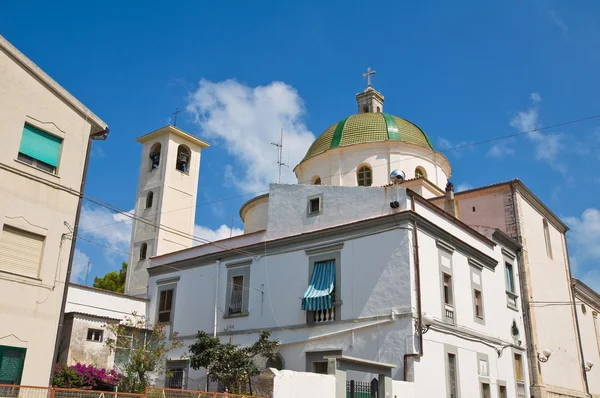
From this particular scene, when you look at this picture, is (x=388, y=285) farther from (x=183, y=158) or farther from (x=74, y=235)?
(x=183, y=158)

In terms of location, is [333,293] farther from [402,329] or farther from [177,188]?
[177,188]

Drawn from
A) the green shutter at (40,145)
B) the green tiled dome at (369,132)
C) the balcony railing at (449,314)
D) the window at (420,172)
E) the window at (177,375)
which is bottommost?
the window at (177,375)

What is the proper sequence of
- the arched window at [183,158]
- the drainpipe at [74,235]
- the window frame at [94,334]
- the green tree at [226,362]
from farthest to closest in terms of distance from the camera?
the arched window at [183,158], the window frame at [94,334], the green tree at [226,362], the drainpipe at [74,235]

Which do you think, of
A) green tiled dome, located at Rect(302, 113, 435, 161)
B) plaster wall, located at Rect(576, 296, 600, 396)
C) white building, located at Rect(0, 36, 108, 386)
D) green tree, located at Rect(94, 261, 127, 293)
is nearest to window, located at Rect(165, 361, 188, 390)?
white building, located at Rect(0, 36, 108, 386)

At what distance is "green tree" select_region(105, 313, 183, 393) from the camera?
1944 centimetres

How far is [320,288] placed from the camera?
20.3 metres

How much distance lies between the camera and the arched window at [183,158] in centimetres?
3575

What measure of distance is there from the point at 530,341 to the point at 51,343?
1826 centimetres

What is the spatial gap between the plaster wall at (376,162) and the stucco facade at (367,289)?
7.04 meters

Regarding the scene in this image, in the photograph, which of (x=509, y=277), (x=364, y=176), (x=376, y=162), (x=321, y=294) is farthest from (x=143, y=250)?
(x=509, y=277)

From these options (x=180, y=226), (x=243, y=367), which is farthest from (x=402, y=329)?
(x=180, y=226)

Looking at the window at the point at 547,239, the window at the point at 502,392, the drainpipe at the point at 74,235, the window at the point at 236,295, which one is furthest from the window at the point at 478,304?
the drainpipe at the point at 74,235

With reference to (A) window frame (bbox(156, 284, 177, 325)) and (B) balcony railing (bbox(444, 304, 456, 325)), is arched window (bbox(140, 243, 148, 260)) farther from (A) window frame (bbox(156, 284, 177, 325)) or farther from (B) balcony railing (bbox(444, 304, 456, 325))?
(B) balcony railing (bbox(444, 304, 456, 325))

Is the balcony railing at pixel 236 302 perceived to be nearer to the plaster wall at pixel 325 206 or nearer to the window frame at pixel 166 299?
the plaster wall at pixel 325 206
